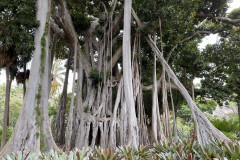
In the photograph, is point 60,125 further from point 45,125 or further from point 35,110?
point 35,110

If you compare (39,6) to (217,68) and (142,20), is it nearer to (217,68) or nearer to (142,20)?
(142,20)

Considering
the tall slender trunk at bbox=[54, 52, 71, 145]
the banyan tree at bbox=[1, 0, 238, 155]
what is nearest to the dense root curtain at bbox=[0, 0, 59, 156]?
the banyan tree at bbox=[1, 0, 238, 155]

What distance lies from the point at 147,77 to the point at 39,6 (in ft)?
19.5

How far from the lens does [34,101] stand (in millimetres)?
4750

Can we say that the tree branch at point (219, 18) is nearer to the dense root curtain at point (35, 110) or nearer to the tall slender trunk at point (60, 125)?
the dense root curtain at point (35, 110)

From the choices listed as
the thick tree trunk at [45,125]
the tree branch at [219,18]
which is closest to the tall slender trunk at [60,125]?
the thick tree trunk at [45,125]

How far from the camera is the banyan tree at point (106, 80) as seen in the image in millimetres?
4691

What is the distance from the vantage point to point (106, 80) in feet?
23.1

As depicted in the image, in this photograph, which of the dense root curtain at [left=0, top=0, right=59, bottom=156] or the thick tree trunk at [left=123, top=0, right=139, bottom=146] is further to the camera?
the thick tree trunk at [left=123, top=0, right=139, bottom=146]

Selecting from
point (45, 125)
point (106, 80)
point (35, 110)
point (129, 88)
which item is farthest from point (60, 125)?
point (129, 88)

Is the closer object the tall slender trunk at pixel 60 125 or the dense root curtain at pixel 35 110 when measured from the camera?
the dense root curtain at pixel 35 110

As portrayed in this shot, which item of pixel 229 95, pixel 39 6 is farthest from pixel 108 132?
pixel 229 95

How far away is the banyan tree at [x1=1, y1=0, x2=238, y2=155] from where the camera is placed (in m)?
4.69

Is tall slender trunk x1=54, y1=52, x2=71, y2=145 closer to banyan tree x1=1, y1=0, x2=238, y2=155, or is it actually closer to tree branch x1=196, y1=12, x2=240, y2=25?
banyan tree x1=1, y1=0, x2=238, y2=155
